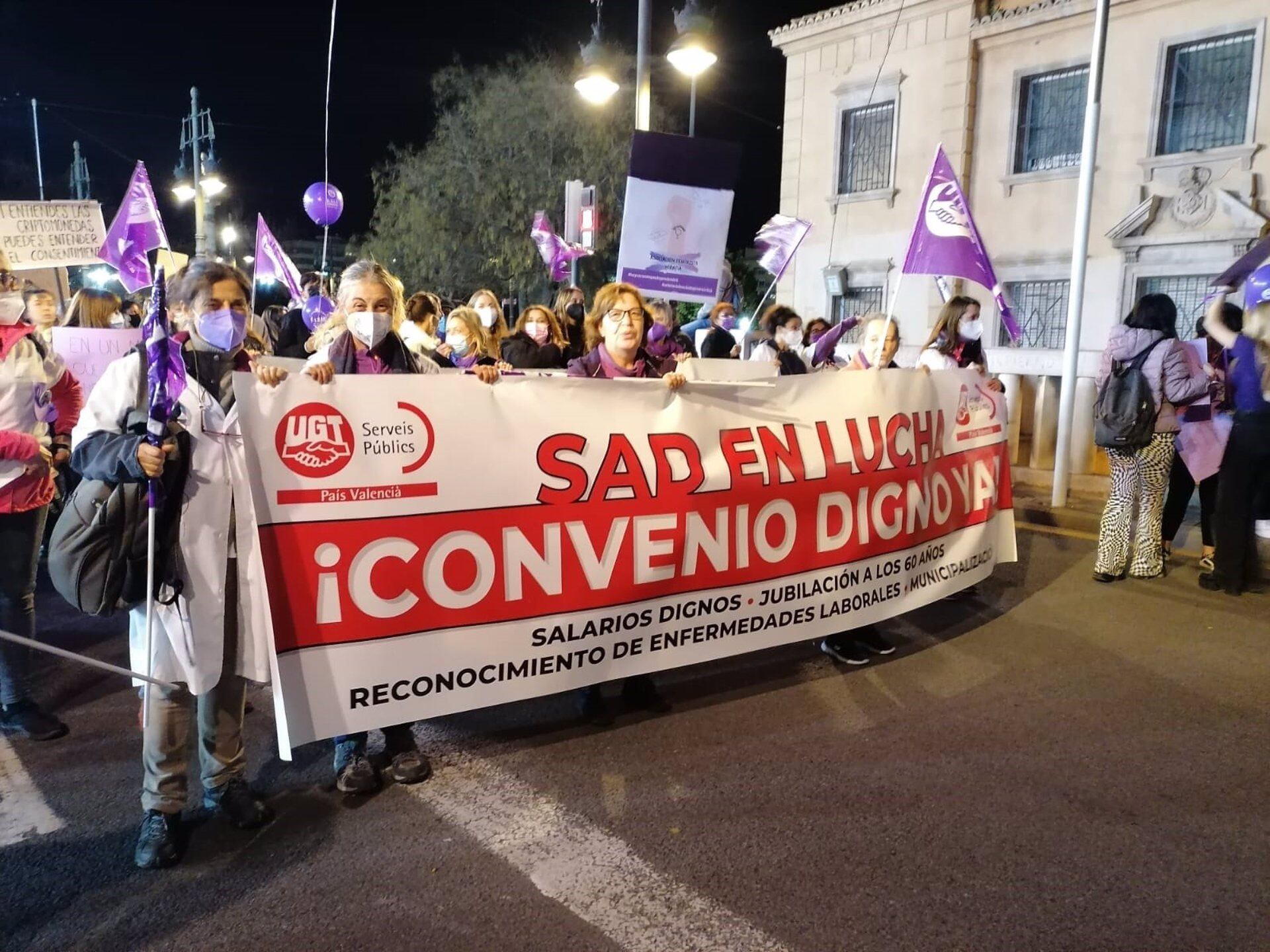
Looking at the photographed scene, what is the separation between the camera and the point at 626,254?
5.58m

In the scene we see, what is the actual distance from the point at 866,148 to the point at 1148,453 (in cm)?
1379

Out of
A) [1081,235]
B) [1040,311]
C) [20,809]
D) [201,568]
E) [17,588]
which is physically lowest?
[20,809]

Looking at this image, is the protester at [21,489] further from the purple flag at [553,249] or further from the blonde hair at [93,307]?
the purple flag at [553,249]

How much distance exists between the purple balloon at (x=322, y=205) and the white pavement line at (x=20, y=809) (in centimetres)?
909

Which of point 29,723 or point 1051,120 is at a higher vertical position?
point 1051,120

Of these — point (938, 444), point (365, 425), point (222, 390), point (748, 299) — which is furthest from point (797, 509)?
point (748, 299)

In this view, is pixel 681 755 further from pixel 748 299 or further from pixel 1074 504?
pixel 748 299

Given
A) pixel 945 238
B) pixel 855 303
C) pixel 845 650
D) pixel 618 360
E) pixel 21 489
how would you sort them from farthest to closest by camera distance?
pixel 855 303 → pixel 945 238 → pixel 845 650 → pixel 618 360 → pixel 21 489

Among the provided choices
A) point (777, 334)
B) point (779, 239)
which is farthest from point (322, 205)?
point (777, 334)

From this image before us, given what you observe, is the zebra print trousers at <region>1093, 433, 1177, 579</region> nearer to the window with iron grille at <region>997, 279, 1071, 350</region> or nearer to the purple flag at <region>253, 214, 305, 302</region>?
the purple flag at <region>253, 214, 305, 302</region>

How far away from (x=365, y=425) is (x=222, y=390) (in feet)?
1.55

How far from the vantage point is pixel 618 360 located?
13.6 ft

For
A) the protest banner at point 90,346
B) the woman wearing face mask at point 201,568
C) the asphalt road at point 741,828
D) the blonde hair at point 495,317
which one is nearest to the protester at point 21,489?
the asphalt road at point 741,828

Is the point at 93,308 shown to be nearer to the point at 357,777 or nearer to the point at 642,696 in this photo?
the point at 357,777
